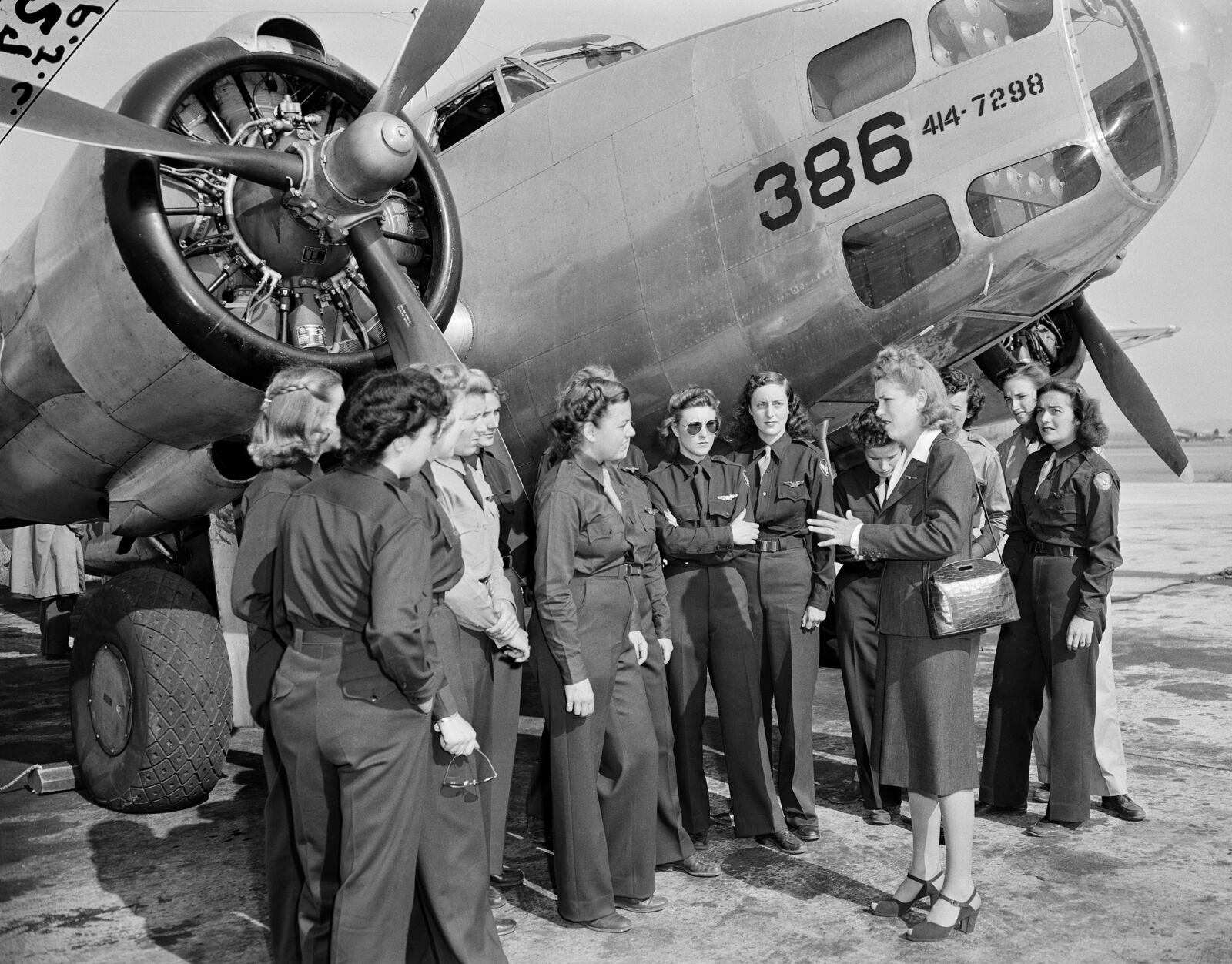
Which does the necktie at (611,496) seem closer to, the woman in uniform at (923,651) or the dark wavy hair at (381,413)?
the woman in uniform at (923,651)

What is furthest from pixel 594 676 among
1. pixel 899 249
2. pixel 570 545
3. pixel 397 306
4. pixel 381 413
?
pixel 899 249

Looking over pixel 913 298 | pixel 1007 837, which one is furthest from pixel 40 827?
pixel 913 298

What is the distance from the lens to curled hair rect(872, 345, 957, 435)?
4.21 meters

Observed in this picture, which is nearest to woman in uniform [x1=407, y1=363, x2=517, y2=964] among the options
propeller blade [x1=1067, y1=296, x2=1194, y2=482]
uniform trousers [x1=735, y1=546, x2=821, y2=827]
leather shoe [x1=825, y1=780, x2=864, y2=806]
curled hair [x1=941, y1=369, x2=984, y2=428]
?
uniform trousers [x1=735, y1=546, x2=821, y2=827]

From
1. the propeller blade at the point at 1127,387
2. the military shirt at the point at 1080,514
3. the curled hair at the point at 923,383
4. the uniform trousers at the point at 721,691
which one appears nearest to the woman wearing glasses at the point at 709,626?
the uniform trousers at the point at 721,691

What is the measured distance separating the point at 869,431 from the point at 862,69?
1840mm

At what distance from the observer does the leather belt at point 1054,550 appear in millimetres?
5199

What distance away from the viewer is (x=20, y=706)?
855cm

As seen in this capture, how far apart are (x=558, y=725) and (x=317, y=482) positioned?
4.75ft

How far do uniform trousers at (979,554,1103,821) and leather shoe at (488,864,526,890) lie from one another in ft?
6.99

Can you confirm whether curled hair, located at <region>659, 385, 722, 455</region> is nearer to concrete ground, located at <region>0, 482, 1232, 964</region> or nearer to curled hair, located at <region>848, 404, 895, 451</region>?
curled hair, located at <region>848, 404, 895, 451</region>

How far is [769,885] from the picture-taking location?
446 cm

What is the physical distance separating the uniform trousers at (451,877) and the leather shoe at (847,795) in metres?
2.47

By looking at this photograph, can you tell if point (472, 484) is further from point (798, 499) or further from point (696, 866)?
point (696, 866)
